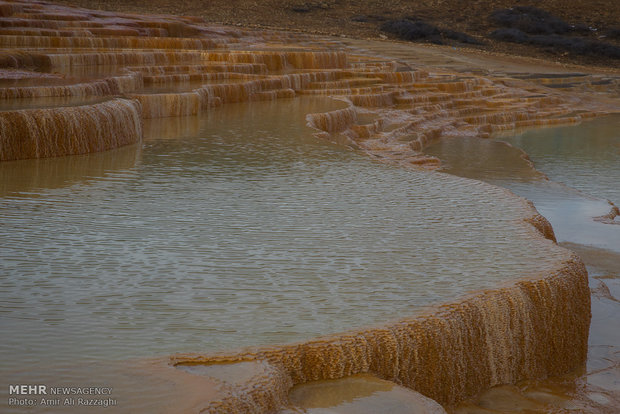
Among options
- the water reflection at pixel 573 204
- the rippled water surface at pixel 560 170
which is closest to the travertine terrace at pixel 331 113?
the water reflection at pixel 573 204

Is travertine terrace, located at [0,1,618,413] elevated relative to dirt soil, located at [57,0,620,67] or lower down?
lower down

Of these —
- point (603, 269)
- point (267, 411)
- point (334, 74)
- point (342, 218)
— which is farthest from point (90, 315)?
point (334, 74)

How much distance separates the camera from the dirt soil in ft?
84.9

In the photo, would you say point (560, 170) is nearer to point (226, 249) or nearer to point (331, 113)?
point (331, 113)

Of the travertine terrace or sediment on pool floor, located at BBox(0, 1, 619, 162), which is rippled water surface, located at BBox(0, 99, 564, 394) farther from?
sediment on pool floor, located at BBox(0, 1, 619, 162)

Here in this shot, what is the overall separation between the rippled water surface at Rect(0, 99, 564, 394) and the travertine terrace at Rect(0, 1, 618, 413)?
0.54 feet

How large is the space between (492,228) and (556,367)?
3.32ft

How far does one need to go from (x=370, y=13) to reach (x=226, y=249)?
2480 cm

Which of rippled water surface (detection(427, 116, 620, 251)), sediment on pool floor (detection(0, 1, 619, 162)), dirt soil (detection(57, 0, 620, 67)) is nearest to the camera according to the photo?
rippled water surface (detection(427, 116, 620, 251))

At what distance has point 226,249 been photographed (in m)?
4.68

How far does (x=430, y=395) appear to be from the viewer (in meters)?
3.91

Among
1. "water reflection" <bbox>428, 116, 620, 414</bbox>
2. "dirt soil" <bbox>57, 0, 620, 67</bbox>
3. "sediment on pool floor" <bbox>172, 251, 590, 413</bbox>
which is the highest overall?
"dirt soil" <bbox>57, 0, 620, 67</bbox>

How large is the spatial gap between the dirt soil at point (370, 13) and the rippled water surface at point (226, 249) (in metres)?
19.2

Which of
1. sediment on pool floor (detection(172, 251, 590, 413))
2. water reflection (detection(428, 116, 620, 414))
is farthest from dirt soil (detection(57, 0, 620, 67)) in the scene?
sediment on pool floor (detection(172, 251, 590, 413))
